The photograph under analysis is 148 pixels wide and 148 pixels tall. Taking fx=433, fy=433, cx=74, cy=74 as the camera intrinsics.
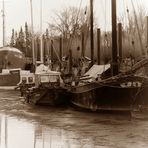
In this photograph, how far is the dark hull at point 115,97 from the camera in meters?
19.4

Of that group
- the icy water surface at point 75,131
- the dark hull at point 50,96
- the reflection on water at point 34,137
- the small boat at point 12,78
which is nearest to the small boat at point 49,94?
the dark hull at point 50,96

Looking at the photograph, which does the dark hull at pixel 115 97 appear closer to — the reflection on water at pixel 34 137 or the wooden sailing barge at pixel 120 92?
the wooden sailing barge at pixel 120 92

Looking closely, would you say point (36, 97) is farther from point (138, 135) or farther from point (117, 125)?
point (138, 135)

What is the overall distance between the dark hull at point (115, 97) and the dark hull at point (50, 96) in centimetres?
469

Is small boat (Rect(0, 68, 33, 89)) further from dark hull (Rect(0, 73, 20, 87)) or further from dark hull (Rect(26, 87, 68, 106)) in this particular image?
dark hull (Rect(26, 87, 68, 106))

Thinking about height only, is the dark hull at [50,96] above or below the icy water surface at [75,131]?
above

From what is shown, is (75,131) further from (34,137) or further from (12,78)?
(12,78)

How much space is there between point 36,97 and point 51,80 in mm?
2957

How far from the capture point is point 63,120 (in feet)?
60.3

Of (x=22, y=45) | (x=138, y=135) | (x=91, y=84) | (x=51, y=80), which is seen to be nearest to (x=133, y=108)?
(x=91, y=84)

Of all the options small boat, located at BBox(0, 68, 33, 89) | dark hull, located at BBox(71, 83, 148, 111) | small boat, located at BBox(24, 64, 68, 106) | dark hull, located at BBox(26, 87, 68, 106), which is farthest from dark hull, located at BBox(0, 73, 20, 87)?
dark hull, located at BBox(71, 83, 148, 111)

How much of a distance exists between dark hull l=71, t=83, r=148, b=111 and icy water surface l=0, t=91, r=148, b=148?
52 cm

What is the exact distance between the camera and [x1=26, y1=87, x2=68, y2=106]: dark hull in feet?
82.8

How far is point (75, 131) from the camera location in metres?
14.6
